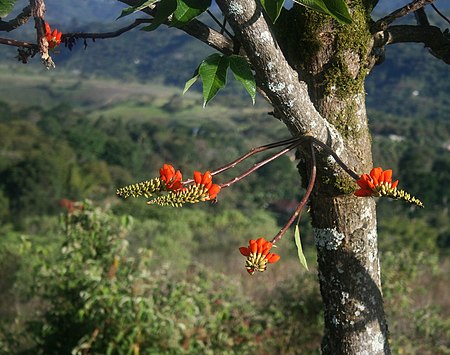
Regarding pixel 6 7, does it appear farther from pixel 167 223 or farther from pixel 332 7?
pixel 167 223

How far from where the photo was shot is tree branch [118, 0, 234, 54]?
96cm

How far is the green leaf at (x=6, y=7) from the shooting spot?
0.97 m

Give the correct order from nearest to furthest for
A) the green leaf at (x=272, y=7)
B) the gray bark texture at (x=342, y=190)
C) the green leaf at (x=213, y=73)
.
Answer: the green leaf at (x=272, y=7) → the green leaf at (x=213, y=73) → the gray bark texture at (x=342, y=190)

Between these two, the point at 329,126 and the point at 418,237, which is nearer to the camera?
the point at 329,126

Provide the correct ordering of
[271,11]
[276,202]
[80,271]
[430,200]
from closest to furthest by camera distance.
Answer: [271,11], [80,271], [430,200], [276,202]

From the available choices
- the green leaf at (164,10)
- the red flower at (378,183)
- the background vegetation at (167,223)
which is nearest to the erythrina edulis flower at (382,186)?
the red flower at (378,183)

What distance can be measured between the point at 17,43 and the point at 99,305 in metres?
2.66

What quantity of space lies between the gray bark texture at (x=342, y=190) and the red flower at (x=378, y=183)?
114 mm

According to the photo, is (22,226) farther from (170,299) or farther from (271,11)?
(271,11)

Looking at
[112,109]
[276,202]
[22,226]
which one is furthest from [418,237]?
[112,109]

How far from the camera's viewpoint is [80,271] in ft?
12.4

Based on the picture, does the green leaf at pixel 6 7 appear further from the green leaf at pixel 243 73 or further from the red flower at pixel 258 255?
the red flower at pixel 258 255

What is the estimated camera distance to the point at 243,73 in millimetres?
863

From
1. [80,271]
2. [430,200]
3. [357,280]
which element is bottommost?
[357,280]
